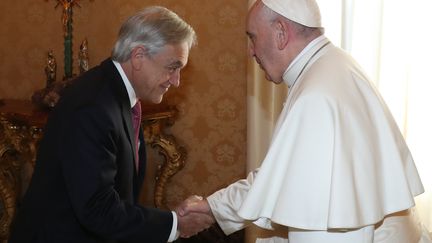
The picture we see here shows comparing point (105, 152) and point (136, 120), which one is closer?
point (105, 152)

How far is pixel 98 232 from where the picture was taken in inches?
84.6

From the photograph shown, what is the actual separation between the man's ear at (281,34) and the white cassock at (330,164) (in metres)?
0.08

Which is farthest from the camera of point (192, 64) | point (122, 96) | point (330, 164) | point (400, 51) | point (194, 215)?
point (192, 64)

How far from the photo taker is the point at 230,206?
2.54m

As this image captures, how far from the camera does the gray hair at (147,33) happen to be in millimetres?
2262

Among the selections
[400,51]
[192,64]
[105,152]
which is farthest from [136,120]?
[400,51]

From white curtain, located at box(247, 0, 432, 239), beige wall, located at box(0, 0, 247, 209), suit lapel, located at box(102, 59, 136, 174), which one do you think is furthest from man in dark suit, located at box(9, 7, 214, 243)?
beige wall, located at box(0, 0, 247, 209)

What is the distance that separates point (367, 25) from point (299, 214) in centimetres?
195

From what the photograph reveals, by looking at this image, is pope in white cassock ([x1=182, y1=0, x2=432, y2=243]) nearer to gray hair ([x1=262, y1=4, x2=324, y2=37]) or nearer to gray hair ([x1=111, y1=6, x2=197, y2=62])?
gray hair ([x1=262, y1=4, x2=324, y2=37])

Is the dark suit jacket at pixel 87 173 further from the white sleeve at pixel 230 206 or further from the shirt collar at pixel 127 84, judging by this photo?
the white sleeve at pixel 230 206

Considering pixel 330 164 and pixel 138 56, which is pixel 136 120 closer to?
pixel 138 56

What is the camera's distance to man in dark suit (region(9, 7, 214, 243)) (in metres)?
2.01

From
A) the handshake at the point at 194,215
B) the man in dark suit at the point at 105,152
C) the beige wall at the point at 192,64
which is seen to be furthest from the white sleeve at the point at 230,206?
the beige wall at the point at 192,64

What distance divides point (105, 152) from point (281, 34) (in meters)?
0.76
